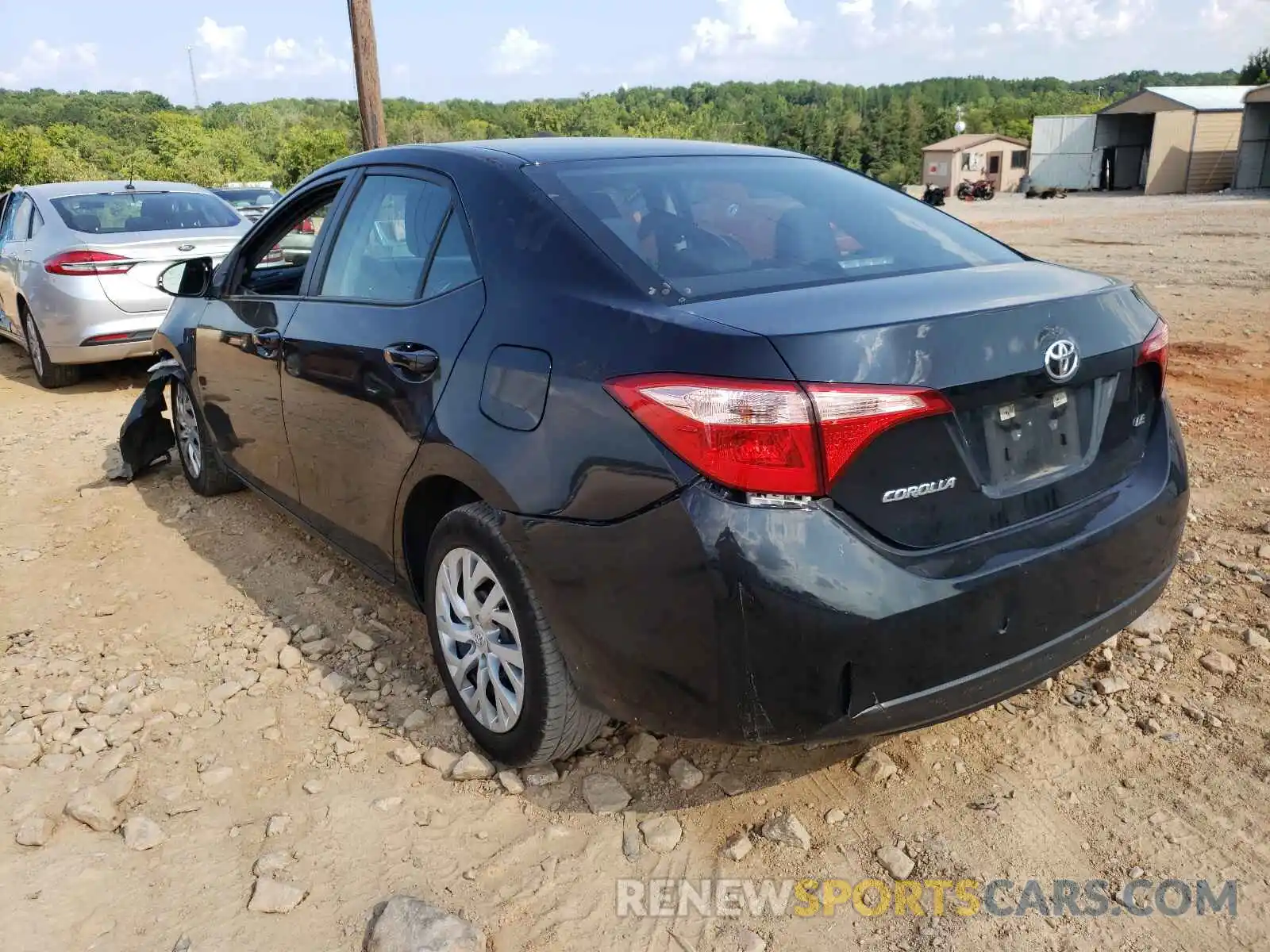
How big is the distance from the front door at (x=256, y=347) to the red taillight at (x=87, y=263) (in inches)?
143

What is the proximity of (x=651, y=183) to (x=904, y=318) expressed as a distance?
1059 mm

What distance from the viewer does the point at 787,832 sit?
249 centimetres

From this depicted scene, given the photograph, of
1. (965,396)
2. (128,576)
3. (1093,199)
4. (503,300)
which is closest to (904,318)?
(965,396)

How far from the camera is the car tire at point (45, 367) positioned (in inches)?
322

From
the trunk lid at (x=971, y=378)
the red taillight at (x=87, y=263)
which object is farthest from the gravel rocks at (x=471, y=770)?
the red taillight at (x=87, y=263)

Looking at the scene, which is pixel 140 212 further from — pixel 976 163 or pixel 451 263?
pixel 976 163

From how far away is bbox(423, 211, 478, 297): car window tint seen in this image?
2715 millimetres

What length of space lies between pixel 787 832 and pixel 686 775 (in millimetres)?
355

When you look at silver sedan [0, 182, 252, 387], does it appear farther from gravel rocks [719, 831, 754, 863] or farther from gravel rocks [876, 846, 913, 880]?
gravel rocks [876, 846, 913, 880]

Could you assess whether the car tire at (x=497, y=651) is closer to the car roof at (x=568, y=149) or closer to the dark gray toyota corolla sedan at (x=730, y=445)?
the dark gray toyota corolla sedan at (x=730, y=445)

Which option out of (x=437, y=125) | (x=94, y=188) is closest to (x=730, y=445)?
(x=94, y=188)

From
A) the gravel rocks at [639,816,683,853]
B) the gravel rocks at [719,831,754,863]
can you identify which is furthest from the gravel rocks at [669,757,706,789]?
the gravel rocks at [719,831,754,863]

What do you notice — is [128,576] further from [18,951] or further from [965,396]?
[965,396]

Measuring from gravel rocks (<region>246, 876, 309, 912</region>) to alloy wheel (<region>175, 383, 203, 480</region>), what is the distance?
3.04 meters
